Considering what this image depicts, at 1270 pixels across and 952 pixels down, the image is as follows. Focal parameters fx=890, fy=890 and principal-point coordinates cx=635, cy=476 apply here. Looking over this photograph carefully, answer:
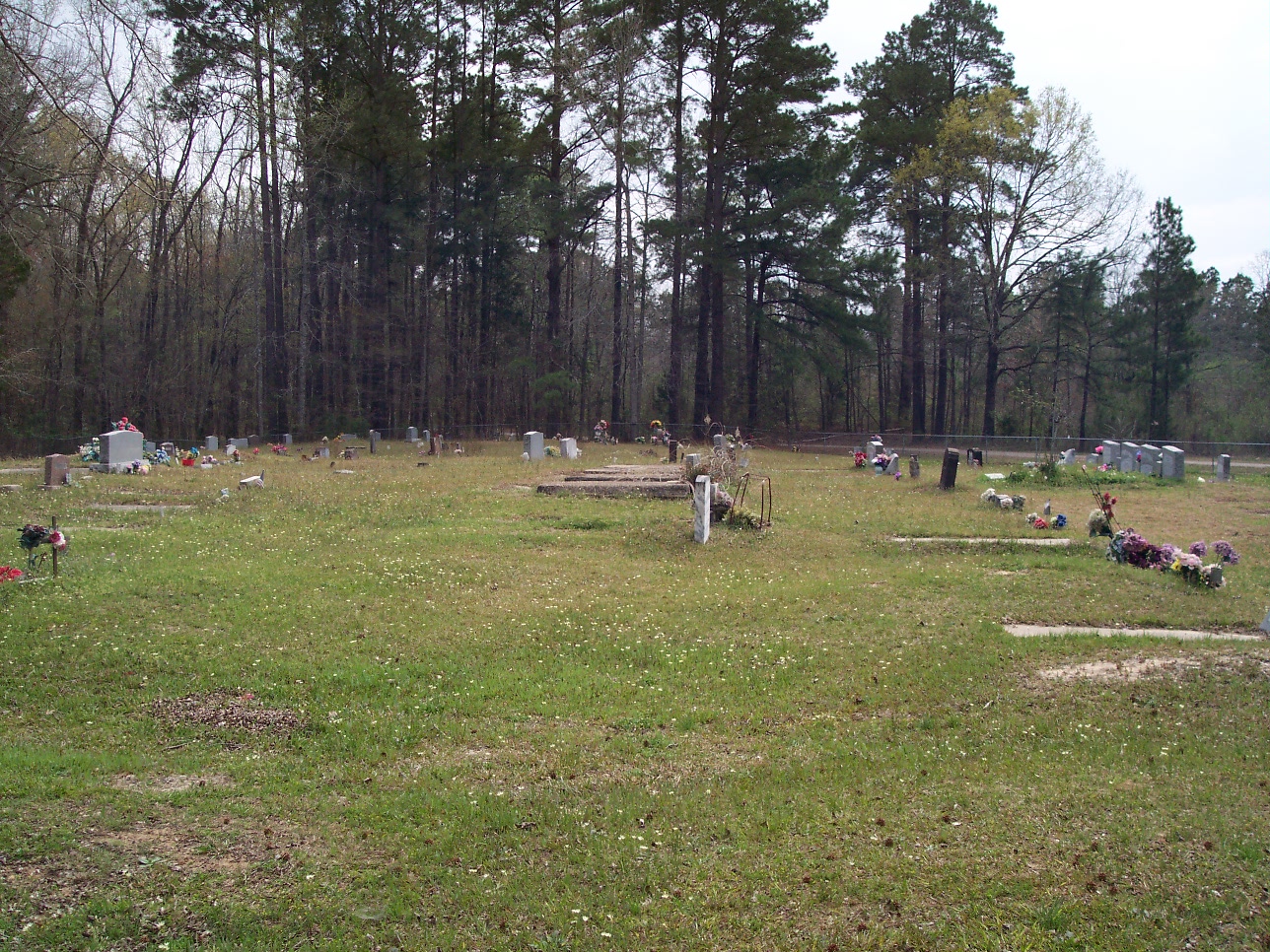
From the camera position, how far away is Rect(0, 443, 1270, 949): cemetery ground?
3.78 metres

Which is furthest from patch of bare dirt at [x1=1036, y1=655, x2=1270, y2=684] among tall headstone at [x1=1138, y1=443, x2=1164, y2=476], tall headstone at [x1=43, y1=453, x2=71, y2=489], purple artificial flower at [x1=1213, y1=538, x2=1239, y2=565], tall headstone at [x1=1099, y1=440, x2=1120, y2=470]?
tall headstone at [x1=1099, y1=440, x2=1120, y2=470]

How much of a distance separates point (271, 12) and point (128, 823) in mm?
37338

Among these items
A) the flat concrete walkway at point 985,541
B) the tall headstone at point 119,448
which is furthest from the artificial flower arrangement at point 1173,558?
the tall headstone at point 119,448

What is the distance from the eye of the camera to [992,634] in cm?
A: 830

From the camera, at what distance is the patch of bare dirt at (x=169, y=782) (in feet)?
16.6

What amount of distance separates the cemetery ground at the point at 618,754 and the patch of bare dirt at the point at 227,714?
0.03m

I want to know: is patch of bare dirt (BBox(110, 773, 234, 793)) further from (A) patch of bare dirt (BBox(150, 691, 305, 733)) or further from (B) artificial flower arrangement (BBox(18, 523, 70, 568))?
(B) artificial flower arrangement (BBox(18, 523, 70, 568))

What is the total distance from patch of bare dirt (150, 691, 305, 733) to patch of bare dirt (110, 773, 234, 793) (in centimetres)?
75

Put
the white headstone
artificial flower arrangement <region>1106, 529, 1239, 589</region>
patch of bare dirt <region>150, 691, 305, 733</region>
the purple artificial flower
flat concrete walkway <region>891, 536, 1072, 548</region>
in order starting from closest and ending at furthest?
patch of bare dirt <region>150, 691, 305, 733</region>, artificial flower arrangement <region>1106, 529, 1239, 589</region>, the purple artificial flower, flat concrete walkway <region>891, 536, 1072, 548</region>, the white headstone

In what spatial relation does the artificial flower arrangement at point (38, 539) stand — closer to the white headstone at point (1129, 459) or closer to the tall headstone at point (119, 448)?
the tall headstone at point (119, 448)

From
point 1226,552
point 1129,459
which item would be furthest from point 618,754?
point 1129,459

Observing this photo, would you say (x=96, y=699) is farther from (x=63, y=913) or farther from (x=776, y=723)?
(x=776, y=723)

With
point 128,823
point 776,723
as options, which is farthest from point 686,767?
point 128,823

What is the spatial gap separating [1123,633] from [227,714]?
7721 mm
